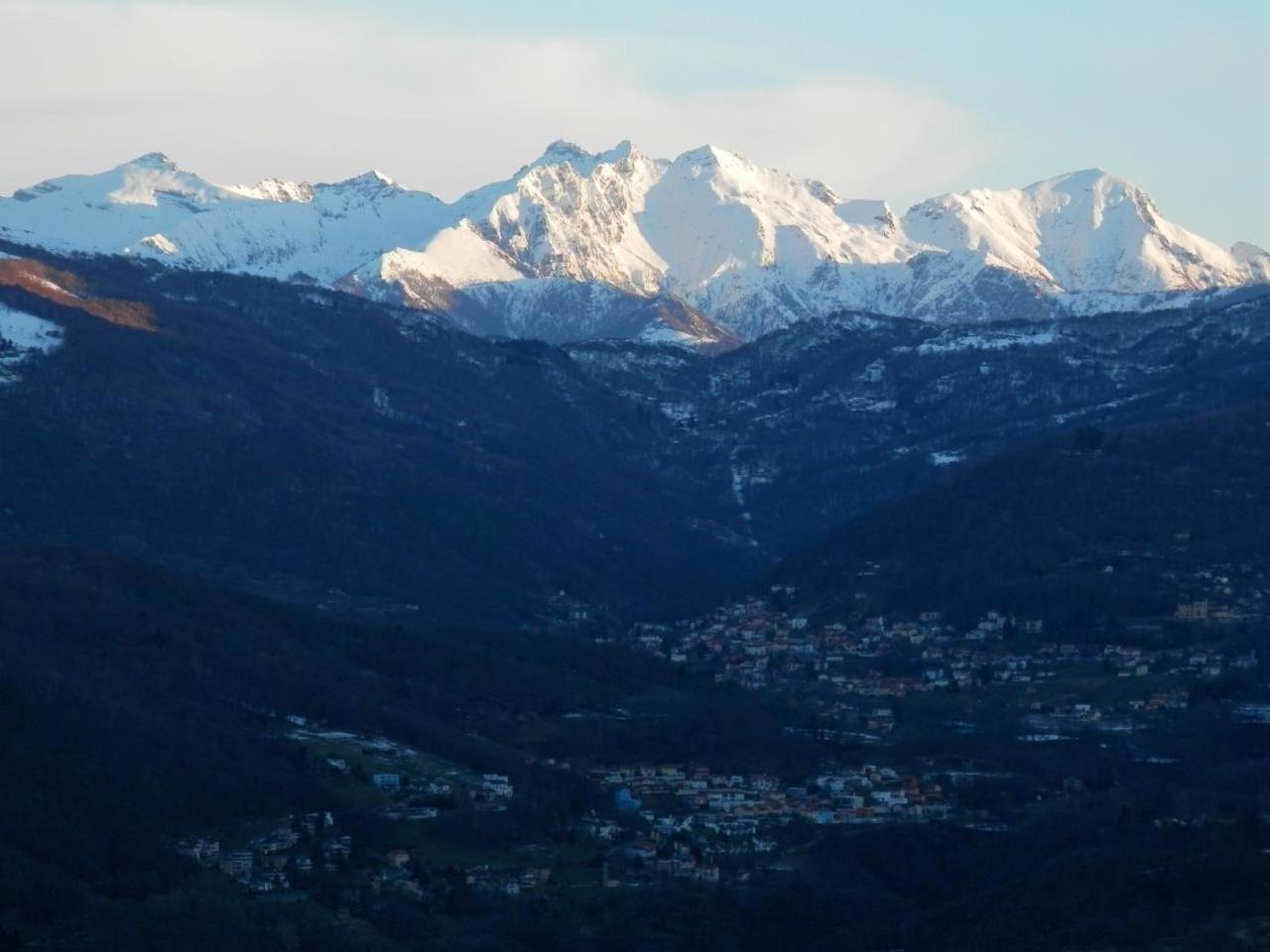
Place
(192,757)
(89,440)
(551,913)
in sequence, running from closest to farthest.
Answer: (551,913), (192,757), (89,440)

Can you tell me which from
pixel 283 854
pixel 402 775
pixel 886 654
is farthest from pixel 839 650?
pixel 283 854

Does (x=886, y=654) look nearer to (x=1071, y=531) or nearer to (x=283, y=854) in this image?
(x=1071, y=531)

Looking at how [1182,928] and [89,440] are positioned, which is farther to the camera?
[89,440]

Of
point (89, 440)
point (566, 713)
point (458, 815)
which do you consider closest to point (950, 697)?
point (566, 713)

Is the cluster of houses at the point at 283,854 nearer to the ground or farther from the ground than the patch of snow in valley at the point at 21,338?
nearer to the ground

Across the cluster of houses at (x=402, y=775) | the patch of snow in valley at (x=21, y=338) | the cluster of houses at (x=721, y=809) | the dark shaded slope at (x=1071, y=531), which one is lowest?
the cluster of houses at (x=721, y=809)

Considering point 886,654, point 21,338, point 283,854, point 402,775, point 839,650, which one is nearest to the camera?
point 283,854

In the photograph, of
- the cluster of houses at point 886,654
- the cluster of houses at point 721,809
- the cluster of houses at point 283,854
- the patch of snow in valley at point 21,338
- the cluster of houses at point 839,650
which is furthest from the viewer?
the patch of snow in valley at point 21,338

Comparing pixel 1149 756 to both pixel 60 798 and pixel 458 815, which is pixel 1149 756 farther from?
pixel 60 798

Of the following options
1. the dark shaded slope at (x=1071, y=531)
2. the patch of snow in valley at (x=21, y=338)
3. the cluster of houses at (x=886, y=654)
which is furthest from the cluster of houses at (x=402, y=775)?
the patch of snow in valley at (x=21, y=338)

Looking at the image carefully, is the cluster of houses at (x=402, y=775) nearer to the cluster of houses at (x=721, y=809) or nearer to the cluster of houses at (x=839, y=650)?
the cluster of houses at (x=721, y=809)

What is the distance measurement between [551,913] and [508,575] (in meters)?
77.7

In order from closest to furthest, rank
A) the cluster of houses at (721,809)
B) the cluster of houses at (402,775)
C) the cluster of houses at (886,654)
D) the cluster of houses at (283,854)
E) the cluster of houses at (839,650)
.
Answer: the cluster of houses at (283,854) → the cluster of houses at (721,809) → the cluster of houses at (402,775) → the cluster of houses at (886,654) → the cluster of houses at (839,650)

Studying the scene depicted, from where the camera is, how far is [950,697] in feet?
414
